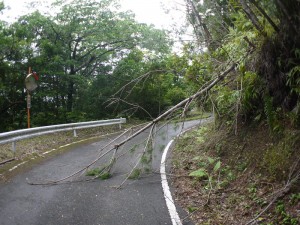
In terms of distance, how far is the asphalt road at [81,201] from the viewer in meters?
4.98

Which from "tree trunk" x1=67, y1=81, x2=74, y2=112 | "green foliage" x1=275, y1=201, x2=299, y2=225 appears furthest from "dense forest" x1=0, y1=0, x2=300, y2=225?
Result: "tree trunk" x1=67, y1=81, x2=74, y2=112

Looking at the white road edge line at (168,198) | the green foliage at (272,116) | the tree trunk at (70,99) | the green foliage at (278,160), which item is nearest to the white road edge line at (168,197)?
the white road edge line at (168,198)

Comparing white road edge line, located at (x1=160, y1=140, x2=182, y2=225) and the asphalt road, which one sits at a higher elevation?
the asphalt road

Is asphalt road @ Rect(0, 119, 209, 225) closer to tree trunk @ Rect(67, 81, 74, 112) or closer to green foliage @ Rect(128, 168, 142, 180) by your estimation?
green foliage @ Rect(128, 168, 142, 180)

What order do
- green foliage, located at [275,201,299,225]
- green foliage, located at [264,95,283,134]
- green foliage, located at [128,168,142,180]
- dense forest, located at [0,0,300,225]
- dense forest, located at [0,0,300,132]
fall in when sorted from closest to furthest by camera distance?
green foliage, located at [275,201,299,225] < dense forest, located at [0,0,300,225] < green foliage, located at [264,95,283,134] < green foliage, located at [128,168,142,180] < dense forest, located at [0,0,300,132]

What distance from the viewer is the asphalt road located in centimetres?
498

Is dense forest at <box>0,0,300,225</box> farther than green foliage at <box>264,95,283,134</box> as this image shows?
No

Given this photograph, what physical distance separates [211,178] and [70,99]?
1563 centimetres

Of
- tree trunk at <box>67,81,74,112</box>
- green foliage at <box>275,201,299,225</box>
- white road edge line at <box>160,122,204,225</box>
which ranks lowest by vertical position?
white road edge line at <box>160,122,204,225</box>

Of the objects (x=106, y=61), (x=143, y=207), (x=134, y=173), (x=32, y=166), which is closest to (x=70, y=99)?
(x=106, y=61)

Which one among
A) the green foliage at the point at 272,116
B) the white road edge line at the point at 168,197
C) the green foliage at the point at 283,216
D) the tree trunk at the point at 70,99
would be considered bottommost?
the white road edge line at the point at 168,197

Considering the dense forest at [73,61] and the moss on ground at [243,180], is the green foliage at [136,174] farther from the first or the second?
the dense forest at [73,61]

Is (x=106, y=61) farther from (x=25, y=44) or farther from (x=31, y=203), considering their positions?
(x=31, y=203)

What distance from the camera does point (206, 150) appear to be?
9203 mm
